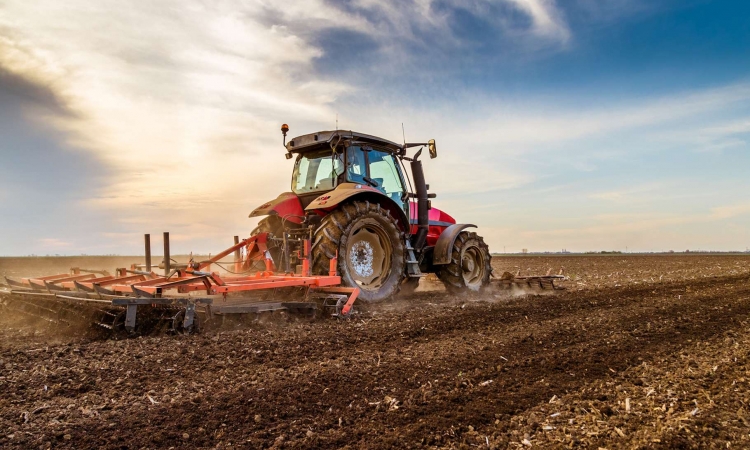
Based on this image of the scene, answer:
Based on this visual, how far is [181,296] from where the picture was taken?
18.8ft

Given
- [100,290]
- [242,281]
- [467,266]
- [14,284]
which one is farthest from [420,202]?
[14,284]

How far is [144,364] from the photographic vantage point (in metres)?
4.17

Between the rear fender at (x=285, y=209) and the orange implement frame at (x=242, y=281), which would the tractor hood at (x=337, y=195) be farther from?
the rear fender at (x=285, y=209)

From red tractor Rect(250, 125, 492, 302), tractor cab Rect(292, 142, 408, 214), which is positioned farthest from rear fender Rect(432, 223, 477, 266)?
tractor cab Rect(292, 142, 408, 214)

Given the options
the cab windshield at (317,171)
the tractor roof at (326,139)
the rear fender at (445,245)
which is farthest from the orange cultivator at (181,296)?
the rear fender at (445,245)

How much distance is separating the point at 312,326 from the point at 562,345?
8.58 feet

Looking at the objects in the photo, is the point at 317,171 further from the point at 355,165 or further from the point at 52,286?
the point at 52,286

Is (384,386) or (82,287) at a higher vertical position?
(82,287)

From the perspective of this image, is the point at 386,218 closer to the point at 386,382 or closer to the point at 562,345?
the point at 562,345

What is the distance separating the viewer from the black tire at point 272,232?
776 centimetres

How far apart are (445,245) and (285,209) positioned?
2.93 meters

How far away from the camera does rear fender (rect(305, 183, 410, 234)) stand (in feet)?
22.7

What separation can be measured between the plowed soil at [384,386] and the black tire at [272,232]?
2023 millimetres

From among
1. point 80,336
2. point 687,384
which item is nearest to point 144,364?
point 80,336
